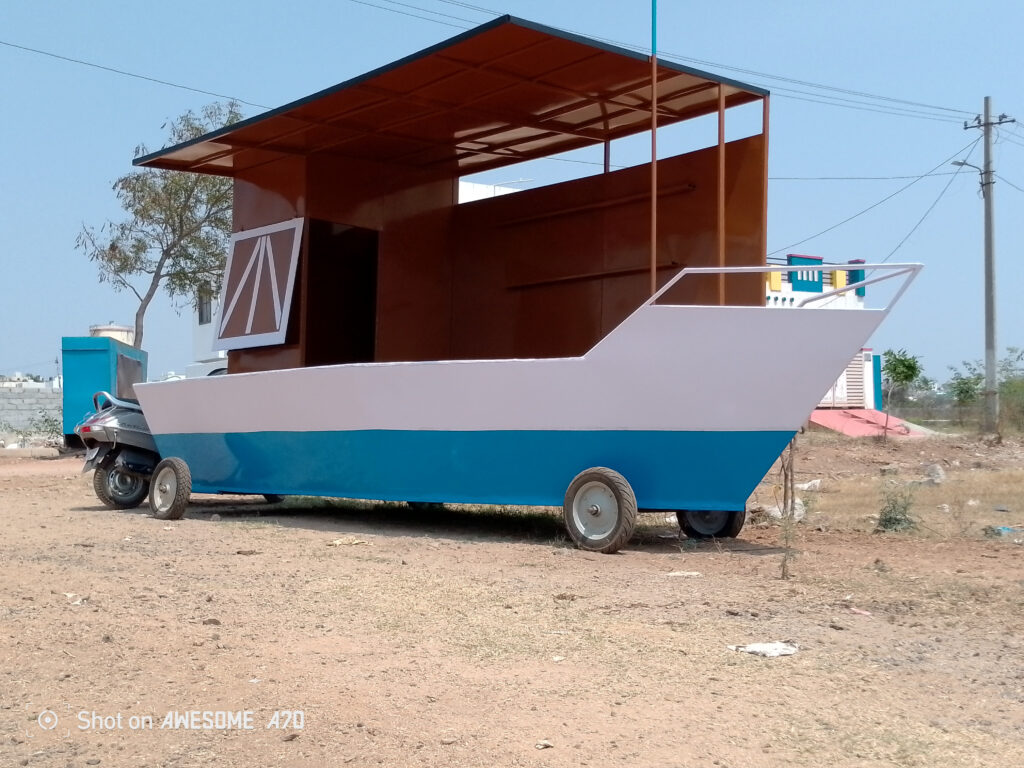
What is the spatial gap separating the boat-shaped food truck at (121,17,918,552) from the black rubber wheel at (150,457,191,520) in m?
0.03

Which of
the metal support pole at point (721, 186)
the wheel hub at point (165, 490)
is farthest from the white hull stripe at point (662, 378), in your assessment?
the wheel hub at point (165, 490)

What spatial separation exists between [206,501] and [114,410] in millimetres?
1762

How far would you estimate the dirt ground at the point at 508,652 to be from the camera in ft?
12.1

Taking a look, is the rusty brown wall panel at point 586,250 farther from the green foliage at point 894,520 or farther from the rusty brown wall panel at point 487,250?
the green foliage at point 894,520

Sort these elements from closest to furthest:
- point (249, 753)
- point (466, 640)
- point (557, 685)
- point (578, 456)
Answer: point (249, 753) → point (557, 685) → point (466, 640) → point (578, 456)

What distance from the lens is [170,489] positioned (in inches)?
435

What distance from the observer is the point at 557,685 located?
170 inches

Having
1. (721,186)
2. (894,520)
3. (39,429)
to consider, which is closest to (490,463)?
(721,186)

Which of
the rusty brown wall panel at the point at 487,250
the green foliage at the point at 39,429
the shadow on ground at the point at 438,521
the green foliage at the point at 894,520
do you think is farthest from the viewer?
the green foliage at the point at 39,429

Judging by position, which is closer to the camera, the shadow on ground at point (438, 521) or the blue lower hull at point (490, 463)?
the blue lower hull at point (490, 463)

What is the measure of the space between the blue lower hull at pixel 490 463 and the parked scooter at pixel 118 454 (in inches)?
53.9

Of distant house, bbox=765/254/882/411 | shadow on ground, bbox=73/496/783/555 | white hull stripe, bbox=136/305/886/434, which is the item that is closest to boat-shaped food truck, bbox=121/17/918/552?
white hull stripe, bbox=136/305/886/434

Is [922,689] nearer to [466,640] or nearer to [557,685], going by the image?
[557,685]

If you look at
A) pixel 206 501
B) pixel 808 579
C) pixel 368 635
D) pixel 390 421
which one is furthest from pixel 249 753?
pixel 206 501
